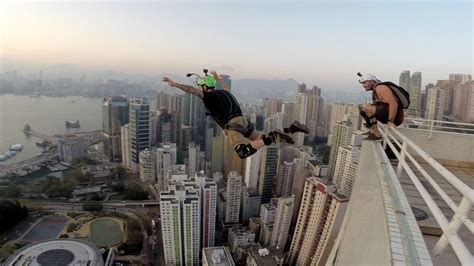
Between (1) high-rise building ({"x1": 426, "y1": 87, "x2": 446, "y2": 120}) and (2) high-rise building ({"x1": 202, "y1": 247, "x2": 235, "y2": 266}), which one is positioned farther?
(1) high-rise building ({"x1": 426, "y1": 87, "x2": 446, "y2": 120})

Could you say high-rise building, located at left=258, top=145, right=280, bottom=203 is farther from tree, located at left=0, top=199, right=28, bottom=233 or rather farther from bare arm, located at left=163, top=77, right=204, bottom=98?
bare arm, located at left=163, top=77, right=204, bottom=98

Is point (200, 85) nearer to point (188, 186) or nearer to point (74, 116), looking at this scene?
point (188, 186)

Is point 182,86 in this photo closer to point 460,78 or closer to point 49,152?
point 460,78

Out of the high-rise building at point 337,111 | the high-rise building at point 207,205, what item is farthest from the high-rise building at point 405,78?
the high-rise building at point 207,205

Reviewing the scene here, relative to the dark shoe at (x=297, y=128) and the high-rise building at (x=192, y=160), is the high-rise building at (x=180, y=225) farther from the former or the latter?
the dark shoe at (x=297, y=128)

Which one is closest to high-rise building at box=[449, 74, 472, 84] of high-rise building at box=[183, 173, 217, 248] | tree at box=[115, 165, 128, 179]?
high-rise building at box=[183, 173, 217, 248]

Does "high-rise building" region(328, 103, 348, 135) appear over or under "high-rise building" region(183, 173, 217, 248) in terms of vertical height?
over

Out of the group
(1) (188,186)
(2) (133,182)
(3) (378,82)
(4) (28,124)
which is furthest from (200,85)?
(4) (28,124)

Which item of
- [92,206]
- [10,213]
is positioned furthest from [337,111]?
[10,213]
